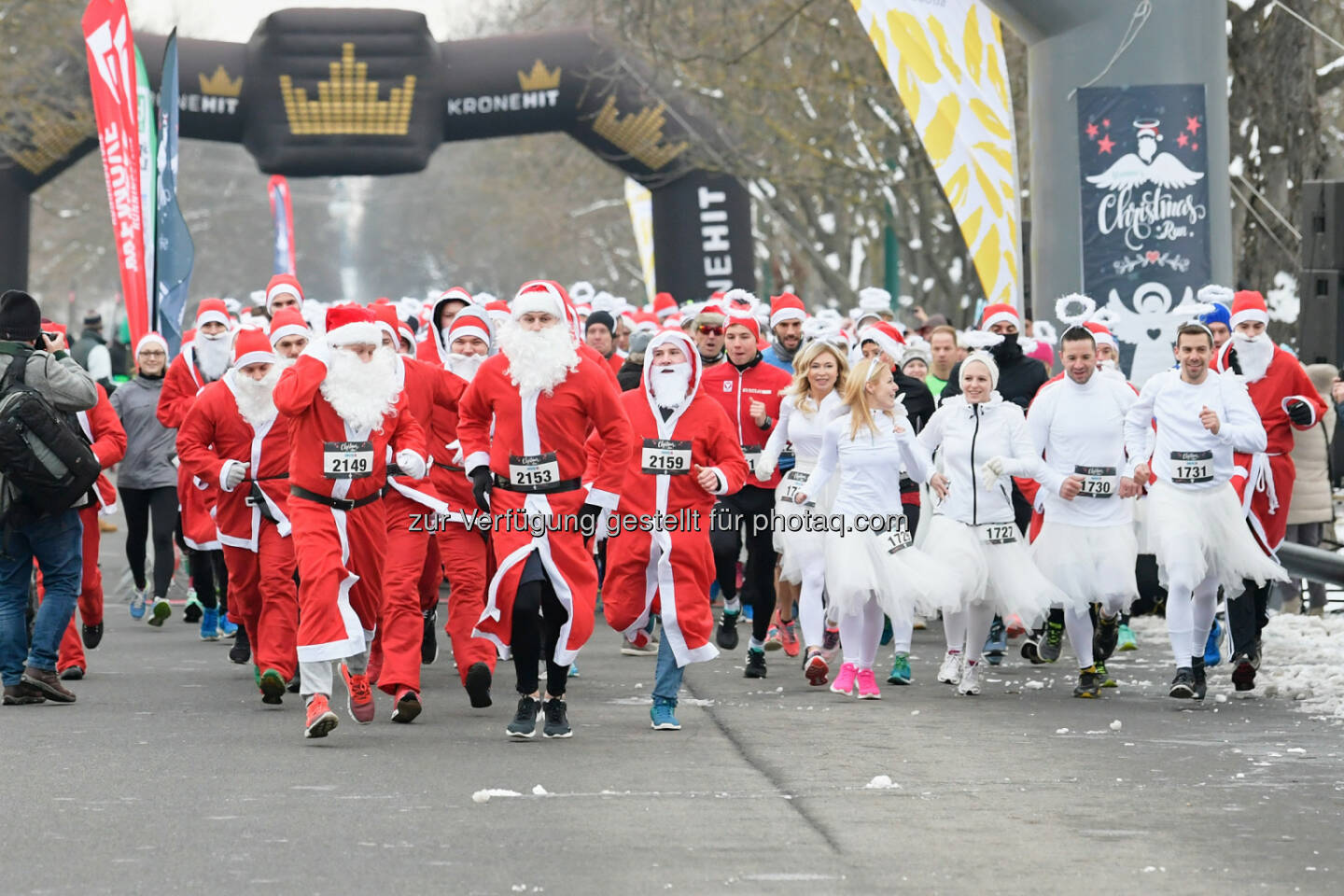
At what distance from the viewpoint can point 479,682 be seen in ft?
37.0

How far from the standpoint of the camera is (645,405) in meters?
11.7

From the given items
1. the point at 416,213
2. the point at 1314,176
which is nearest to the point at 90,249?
the point at 416,213

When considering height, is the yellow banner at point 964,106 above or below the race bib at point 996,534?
above

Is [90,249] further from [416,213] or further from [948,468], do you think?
[948,468]

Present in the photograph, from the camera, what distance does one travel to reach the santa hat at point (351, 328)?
34.6 feet

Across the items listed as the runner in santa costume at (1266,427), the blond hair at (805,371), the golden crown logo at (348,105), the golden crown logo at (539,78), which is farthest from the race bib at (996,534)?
the golden crown logo at (348,105)

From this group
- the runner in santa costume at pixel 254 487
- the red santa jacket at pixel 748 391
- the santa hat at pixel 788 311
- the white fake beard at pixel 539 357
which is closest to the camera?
the white fake beard at pixel 539 357

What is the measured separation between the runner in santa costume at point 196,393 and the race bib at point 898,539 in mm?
4772

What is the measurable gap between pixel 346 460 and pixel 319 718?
1.12 meters

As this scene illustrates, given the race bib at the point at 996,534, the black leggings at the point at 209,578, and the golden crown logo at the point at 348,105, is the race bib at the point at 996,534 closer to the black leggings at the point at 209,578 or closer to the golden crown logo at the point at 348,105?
the black leggings at the point at 209,578

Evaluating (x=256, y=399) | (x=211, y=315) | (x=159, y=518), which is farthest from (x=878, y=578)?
(x=159, y=518)

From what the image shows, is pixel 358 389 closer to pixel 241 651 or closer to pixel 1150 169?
pixel 241 651

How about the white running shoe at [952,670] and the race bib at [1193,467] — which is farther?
the white running shoe at [952,670]

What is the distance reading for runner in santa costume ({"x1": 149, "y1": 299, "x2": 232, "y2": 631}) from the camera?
14836 millimetres
